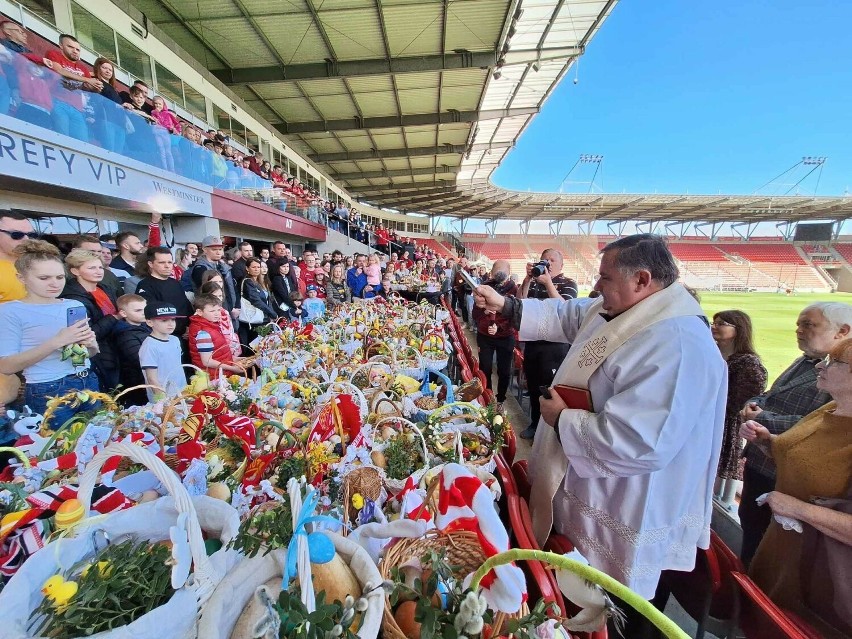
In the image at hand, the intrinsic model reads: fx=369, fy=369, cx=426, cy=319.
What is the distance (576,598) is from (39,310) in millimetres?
2736

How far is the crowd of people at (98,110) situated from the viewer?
3840 mm

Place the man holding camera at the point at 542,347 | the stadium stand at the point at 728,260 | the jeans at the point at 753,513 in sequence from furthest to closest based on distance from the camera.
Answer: the stadium stand at the point at 728,260 → the man holding camera at the point at 542,347 → the jeans at the point at 753,513

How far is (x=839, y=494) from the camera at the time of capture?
4.14 feet

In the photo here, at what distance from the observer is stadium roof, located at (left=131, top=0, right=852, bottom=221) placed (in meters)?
9.11

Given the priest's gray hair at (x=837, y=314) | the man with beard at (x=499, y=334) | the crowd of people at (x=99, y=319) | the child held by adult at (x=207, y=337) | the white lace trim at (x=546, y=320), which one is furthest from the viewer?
the man with beard at (x=499, y=334)

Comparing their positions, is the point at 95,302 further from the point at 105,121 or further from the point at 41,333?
the point at 105,121

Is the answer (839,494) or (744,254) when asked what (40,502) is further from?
(744,254)

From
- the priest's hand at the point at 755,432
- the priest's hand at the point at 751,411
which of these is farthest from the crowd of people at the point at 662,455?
the priest's hand at the point at 751,411

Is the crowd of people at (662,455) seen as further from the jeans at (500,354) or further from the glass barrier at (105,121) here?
the glass barrier at (105,121)

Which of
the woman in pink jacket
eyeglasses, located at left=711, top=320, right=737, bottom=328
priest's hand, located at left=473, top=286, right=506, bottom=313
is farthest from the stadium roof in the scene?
priest's hand, located at left=473, top=286, right=506, bottom=313

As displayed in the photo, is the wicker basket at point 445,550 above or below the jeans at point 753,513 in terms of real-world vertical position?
above

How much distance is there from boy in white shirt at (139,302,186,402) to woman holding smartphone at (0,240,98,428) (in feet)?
0.88

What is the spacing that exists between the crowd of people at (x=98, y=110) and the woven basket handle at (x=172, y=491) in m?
5.02

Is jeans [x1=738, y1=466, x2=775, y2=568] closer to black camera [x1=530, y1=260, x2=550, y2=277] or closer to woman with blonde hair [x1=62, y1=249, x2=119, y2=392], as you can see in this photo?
black camera [x1=530, y1=260, x2=550, y2=277]
